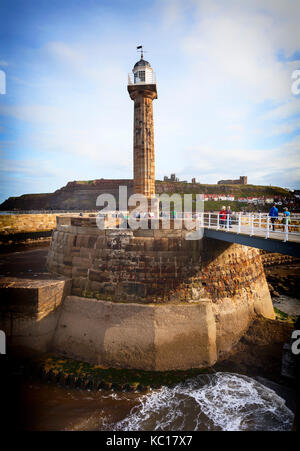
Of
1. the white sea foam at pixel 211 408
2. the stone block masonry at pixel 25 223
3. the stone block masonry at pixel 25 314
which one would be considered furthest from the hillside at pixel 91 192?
the white sea foam at pixel 211 408

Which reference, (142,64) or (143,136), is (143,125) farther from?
(142,64)

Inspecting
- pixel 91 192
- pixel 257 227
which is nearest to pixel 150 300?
pixel 257 227

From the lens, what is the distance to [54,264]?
34.9 ft

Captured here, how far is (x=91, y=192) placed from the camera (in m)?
54.7

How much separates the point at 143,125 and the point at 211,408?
1318 centimetres

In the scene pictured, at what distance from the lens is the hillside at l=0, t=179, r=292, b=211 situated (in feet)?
178

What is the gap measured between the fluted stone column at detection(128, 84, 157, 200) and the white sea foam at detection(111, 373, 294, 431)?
9.75 m

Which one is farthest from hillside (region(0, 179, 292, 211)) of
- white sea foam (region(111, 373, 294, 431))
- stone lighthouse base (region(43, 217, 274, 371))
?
white sea foam (region(111, 373, 294, 431))

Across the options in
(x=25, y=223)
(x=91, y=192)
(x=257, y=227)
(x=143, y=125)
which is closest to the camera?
(x=257, y=227)

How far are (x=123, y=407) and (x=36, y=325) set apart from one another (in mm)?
3978

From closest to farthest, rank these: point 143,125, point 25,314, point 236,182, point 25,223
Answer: point 25,314 → point 143,125 → point 25,223 → point 236,182

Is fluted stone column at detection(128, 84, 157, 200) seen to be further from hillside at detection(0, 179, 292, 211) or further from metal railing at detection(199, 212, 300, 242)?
hillside at detection(0, 179, 292, 211)

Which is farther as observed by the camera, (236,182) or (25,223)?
(236,182)

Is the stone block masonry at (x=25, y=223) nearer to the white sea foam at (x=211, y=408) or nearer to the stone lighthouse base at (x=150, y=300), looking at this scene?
the stone lighthouse base at (x=150, y=300)
